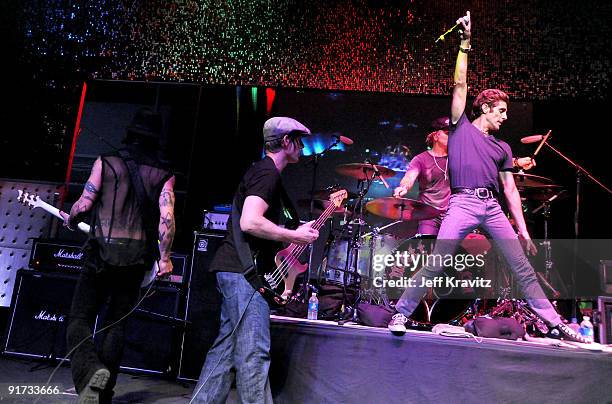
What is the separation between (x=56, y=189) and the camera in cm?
639

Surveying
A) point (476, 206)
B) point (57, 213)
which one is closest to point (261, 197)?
point (476, 206)

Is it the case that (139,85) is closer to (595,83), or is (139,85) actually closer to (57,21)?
(57,21)

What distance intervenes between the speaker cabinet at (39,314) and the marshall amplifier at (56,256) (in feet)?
0.34

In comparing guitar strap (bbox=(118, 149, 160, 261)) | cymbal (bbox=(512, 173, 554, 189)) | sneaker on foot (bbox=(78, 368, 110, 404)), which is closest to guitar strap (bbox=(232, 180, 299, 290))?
guitar strap (bbox=(118, 149, 160, 261))

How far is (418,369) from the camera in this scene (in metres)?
3.30

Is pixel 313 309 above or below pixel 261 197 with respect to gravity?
below

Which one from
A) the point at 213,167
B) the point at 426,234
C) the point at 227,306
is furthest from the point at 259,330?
the point at 213,167

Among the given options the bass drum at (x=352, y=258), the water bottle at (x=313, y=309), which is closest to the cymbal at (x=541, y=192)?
the bass drum at (x=352, y=258)

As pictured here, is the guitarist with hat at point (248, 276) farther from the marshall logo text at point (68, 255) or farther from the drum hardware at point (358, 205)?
the marshall logo text at point (68, 255)

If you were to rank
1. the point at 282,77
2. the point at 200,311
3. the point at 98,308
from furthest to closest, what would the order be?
1. the point at 282,77
2. the point at 200,311
3. the point at 98,308

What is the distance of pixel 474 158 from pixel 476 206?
39cm

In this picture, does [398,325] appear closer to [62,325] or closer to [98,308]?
[98,308]

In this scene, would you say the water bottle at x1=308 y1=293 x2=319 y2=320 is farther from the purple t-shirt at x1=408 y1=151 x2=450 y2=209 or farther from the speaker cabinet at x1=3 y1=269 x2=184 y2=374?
the purple t-shirt at x1=408 y1=151 x2=450 y2=209

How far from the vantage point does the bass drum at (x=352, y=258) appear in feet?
18.8
